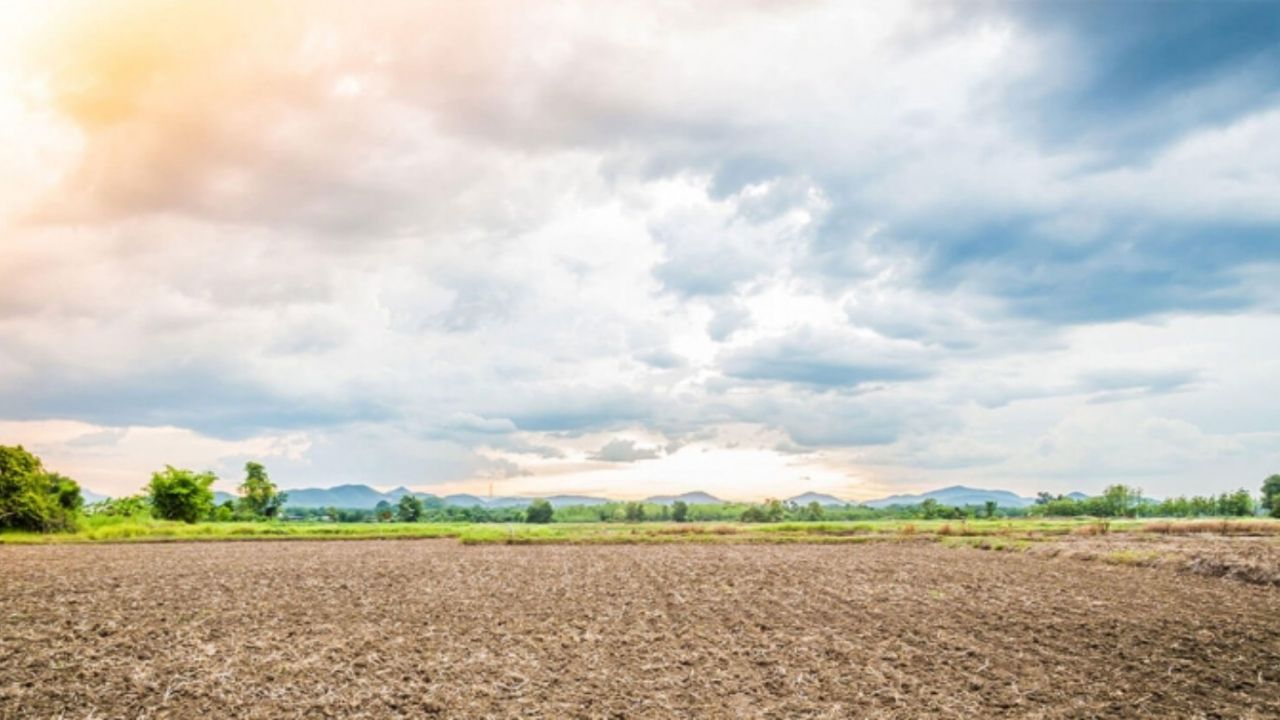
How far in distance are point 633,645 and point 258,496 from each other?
3779 inches

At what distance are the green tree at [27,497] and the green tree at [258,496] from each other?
4287 centimetres

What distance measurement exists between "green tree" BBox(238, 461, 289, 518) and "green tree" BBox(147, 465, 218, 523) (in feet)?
74.9

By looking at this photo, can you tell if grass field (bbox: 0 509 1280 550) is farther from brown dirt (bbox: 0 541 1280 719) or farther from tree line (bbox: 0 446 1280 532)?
brown dirt (bbox: 0 541 1280 719)

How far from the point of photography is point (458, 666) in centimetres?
1391

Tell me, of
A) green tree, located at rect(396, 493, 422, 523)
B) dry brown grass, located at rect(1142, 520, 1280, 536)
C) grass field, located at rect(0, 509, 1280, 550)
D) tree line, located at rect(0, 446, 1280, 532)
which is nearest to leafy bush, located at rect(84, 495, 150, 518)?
tree line, located at rect(0, 446, 1280, 532)

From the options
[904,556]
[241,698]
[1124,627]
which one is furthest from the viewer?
[904,556]

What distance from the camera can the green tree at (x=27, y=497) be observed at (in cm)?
5019

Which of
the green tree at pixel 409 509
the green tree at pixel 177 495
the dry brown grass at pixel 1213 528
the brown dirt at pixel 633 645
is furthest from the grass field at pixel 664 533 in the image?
the green tree at pixel 409 509

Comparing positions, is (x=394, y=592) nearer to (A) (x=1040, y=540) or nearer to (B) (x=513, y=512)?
(A) (x=1040, y=540)

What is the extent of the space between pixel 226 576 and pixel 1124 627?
90.5ft

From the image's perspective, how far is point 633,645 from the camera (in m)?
15.7

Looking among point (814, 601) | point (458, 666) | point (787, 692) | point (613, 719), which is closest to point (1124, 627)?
point (814, 601)

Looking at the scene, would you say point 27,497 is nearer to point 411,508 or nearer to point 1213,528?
point 411,508

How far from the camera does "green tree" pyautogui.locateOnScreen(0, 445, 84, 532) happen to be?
50188 mm
